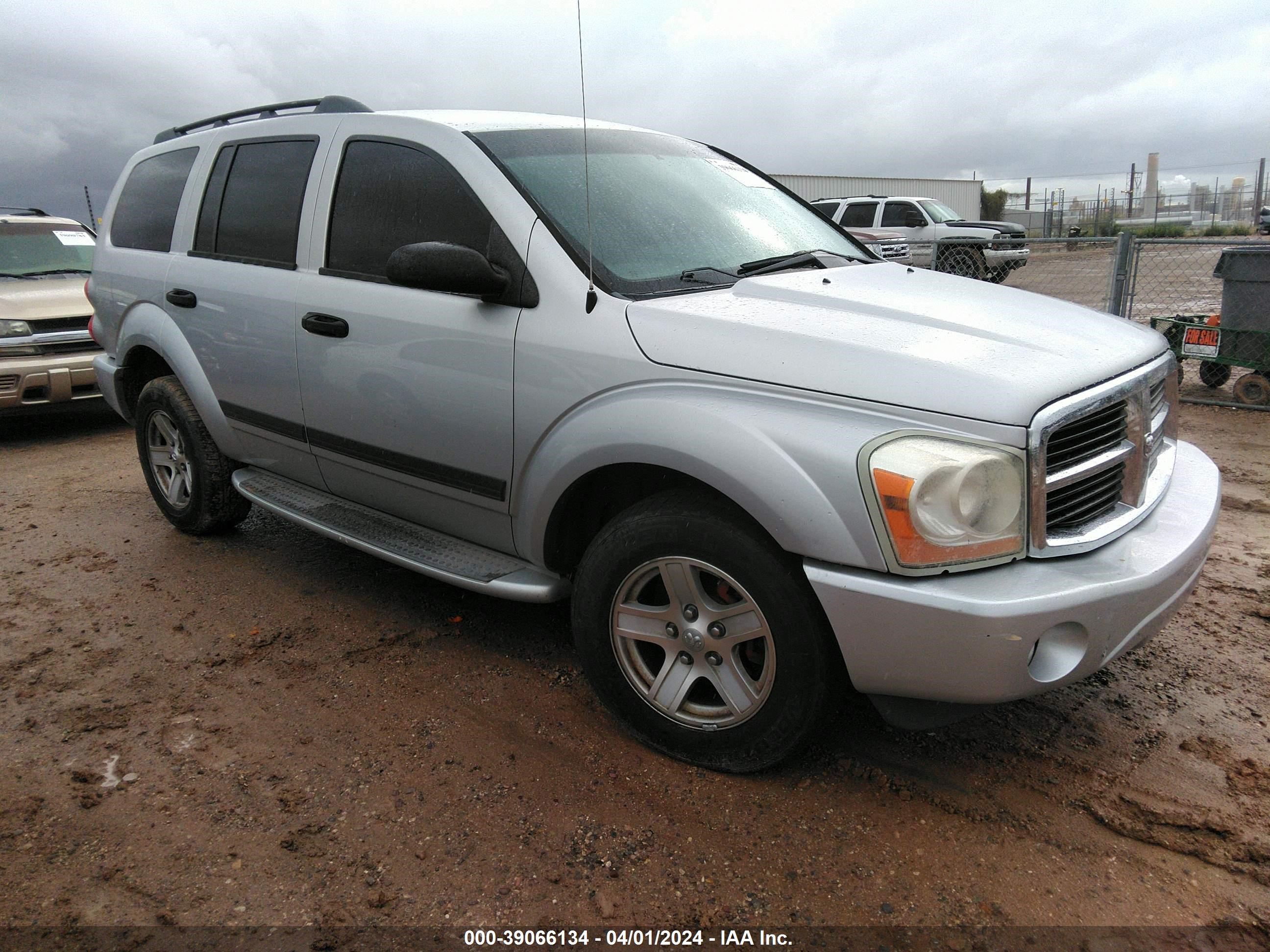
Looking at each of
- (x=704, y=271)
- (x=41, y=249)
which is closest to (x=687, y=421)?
(x=704, y=271)

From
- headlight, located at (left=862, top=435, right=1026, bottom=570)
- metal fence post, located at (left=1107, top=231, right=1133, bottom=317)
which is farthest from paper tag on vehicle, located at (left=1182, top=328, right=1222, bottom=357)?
headlight, located at (left=862, top=435, right=1026, bottom=570)

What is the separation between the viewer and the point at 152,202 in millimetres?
4547

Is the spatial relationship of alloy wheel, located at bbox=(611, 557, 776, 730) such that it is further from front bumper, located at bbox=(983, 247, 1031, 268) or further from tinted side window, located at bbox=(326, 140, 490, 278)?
front bumper, located at bbox=(983, 247, 1031, 268)

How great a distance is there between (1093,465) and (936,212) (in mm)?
17130

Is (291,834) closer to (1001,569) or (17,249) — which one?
(1001,569)

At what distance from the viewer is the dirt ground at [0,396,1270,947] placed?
85.7 inches

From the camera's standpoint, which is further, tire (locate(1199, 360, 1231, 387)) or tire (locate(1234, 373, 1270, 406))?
tire (locate(1199, 360, 1231, 387))

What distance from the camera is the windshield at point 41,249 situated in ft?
26.8

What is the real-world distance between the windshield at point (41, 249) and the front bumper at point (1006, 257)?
30.6 ft

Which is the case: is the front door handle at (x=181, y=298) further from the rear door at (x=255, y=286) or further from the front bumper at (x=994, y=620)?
the front bumper at (x=994, y=620)

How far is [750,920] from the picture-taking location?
2.11 metres

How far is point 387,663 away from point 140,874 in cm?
116

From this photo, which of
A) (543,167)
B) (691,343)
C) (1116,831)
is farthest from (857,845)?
(543,167)

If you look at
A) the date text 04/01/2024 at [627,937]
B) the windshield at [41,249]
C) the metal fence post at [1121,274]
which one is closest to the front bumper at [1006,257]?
the metal fence post at [1121,274]
